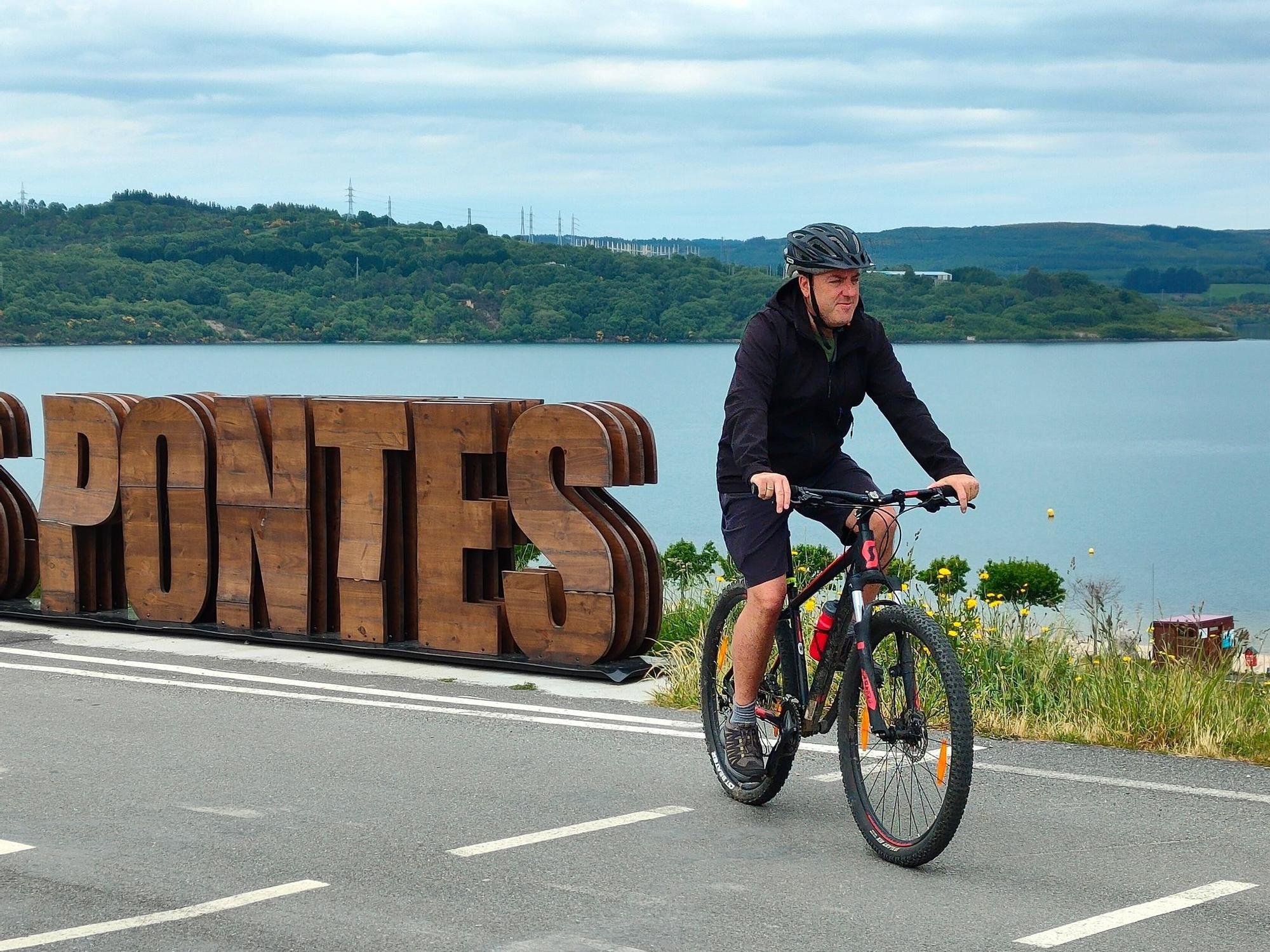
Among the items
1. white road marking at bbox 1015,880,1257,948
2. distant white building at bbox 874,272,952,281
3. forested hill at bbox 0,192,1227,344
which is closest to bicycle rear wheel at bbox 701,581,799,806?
white road marking at bbox 1015,880,1257,948

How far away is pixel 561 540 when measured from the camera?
1028cm

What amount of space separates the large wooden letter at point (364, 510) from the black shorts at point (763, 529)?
4.56m

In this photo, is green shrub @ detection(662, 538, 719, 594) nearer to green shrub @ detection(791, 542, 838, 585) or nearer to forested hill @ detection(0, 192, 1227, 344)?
green shrub @ detection(791, 542, 838, 585)

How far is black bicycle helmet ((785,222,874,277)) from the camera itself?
6418 mm

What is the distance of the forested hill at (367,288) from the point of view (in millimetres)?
127938

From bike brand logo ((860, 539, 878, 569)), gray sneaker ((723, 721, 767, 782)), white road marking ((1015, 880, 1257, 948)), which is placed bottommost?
white road marking ((1015, 880, 1257, 948))

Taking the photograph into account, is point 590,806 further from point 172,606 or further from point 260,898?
point 172,606

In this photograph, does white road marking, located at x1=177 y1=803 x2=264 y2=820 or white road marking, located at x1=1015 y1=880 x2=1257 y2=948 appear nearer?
white road marking, located at x1=1015 y1=880 x2=1257 y2=948

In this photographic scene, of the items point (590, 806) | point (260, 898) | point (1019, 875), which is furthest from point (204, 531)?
A: point (1019, 875)

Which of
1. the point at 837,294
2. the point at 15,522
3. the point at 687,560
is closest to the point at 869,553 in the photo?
the point at 837,294

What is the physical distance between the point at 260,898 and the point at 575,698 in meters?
3.87

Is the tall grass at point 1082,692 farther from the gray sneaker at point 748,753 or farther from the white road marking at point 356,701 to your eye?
the gray sneaker at point 748,753

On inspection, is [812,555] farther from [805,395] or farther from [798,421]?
[805,395]

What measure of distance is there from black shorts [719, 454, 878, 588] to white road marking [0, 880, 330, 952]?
1.90 meters
